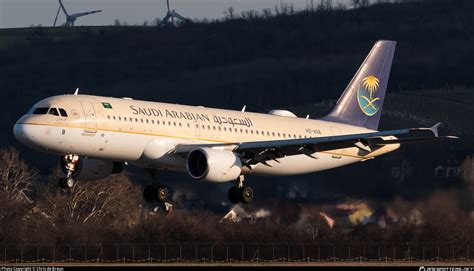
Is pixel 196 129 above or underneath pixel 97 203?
above

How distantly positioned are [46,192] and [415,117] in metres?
46.8

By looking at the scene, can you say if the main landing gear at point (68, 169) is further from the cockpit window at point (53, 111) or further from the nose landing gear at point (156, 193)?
the nose landing gear at point (156, 193)

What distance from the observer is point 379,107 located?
70438mm

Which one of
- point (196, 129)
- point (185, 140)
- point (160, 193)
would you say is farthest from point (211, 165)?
point (160, 193)

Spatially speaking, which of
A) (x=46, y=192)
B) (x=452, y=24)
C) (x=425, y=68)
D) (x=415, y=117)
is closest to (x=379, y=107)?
(x=46, y=192)

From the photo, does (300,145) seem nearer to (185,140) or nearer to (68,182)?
(185,140)

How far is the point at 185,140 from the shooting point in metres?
57.7

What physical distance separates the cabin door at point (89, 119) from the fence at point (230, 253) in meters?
18.4

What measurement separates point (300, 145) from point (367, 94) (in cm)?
1201

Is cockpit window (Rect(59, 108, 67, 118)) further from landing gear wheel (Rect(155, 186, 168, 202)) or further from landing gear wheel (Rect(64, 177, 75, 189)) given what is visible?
landing gear wheel (Rect(155, 186, 168, 202))

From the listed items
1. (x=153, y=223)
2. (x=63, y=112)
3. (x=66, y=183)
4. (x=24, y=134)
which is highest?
(x=63, y=112)

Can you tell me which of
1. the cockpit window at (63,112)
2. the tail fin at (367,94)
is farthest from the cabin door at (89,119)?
the tail fin at (367,94)

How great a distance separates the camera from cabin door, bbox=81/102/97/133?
5416 cm

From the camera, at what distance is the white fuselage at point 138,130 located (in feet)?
177
